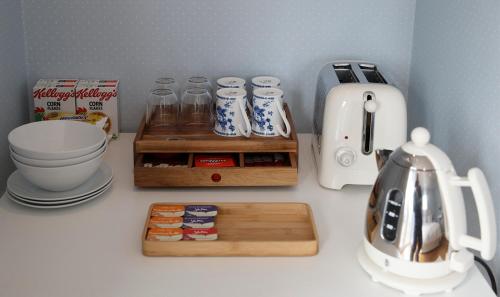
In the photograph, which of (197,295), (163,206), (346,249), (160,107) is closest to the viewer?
(197,295)

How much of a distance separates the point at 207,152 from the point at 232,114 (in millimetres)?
120

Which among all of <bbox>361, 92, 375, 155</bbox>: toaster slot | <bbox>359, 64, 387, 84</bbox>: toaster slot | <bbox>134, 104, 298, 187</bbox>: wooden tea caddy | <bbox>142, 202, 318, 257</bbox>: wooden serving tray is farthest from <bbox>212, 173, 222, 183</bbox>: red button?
<bbox>359, 64, 387, 84</bbox>: toaster slot

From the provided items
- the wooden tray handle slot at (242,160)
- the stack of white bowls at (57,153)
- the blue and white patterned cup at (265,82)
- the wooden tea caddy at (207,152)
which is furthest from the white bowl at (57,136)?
the blue and white patterned cup at (265,82)

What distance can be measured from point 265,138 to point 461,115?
1.58 ft

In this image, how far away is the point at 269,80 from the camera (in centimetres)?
192

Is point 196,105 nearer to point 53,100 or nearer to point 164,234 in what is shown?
point 53,100

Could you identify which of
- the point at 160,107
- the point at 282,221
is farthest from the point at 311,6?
the point at 282,221

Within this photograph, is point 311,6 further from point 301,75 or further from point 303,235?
point 303,235

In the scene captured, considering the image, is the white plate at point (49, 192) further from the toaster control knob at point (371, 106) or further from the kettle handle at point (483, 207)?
the kettle handle at point (483, 207)

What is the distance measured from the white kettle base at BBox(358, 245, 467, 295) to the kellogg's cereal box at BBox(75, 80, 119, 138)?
957 mm

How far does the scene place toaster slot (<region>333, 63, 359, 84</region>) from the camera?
1793 mm

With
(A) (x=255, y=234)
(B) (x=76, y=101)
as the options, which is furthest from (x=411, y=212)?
(B) (x=76, y=101)

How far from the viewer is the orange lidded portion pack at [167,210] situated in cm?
154

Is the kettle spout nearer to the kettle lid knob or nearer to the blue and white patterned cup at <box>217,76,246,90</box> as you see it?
the kettle lid knob
